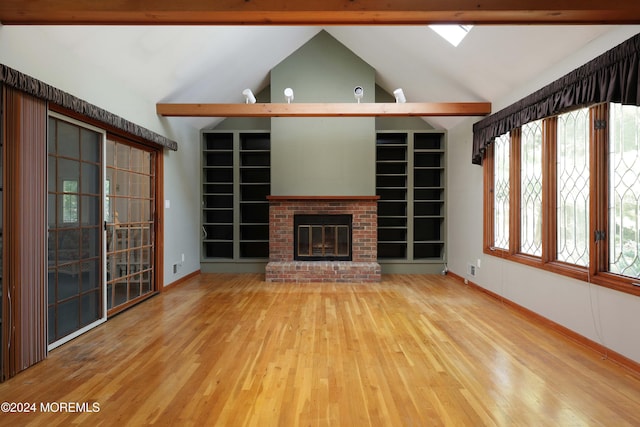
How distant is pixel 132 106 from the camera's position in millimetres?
4246

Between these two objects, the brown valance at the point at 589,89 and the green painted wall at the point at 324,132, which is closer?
the brown valance at the point at 589,89

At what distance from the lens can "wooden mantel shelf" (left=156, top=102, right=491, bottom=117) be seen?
476 centimetres

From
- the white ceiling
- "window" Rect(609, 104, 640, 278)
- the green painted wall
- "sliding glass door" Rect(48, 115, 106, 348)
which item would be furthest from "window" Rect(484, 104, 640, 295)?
"sliding glass door" Rect(48, 115, 106, 348)

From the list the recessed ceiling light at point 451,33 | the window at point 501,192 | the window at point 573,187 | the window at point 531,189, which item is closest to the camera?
the window at point 573,187

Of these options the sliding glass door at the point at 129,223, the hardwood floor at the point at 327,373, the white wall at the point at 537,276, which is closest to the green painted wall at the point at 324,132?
the white wall at the point at 537,276

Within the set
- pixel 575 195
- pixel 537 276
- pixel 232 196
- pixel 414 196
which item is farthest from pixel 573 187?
pixel 232 196

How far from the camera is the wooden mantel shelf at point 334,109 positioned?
476cm

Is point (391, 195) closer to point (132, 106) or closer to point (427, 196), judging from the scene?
point (427, 196)

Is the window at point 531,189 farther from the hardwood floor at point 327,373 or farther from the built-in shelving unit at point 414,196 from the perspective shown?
the built-in shelving unit at point 414,196

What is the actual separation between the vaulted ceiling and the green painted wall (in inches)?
9.3

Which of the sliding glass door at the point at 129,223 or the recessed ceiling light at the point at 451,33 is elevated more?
the recessed ceiling light at the point at 451,33

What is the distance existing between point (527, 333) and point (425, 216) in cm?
333

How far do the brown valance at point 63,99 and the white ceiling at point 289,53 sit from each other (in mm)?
354

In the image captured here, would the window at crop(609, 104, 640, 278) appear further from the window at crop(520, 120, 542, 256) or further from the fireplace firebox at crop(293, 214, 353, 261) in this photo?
the fireplace firebox at crop(293, 214, 353, 261)
